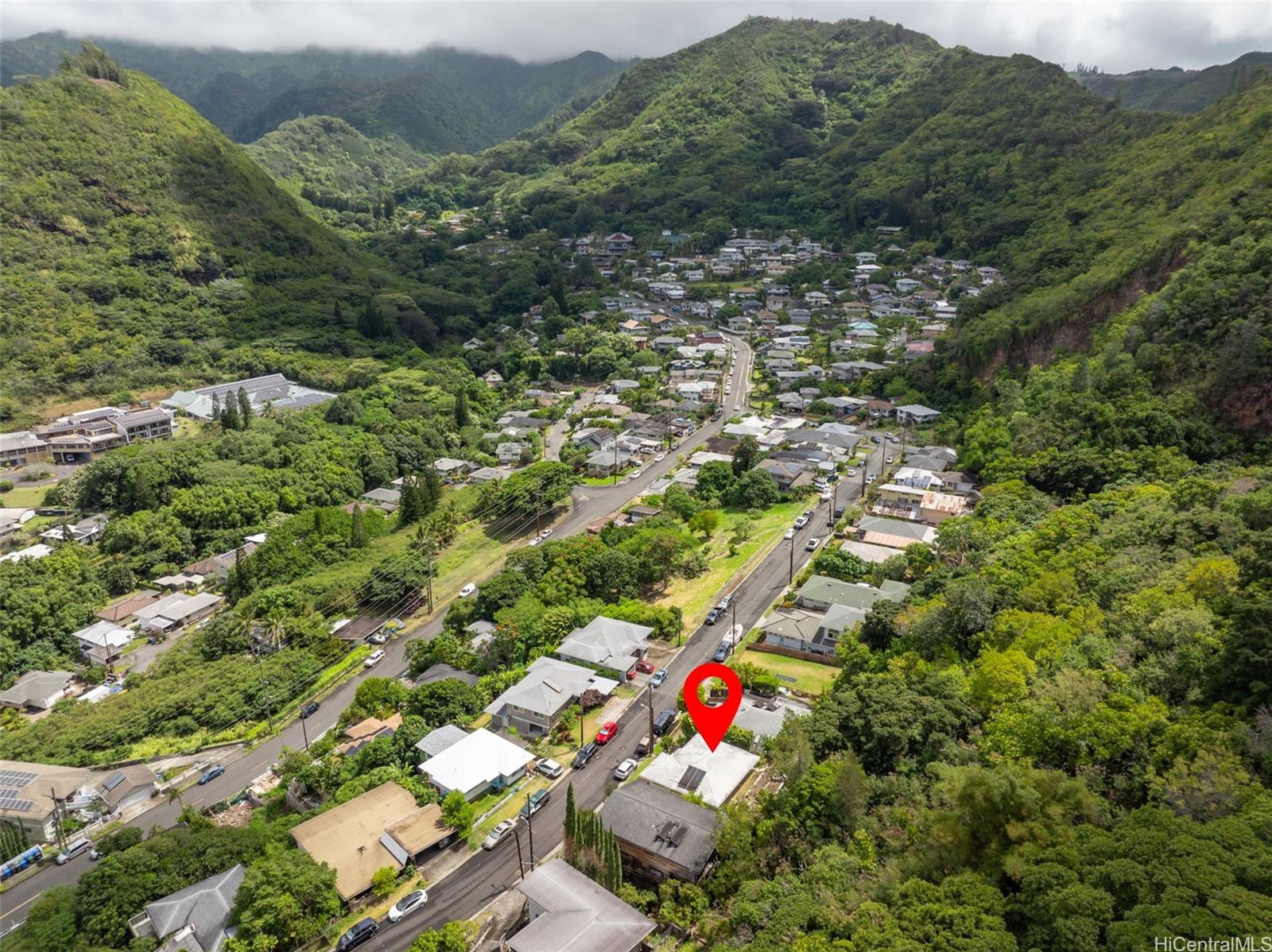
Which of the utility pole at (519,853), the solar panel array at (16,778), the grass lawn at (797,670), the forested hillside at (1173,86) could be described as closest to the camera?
the utility pole at (519,853)

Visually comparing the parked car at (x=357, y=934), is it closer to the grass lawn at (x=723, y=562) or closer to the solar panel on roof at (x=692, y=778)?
the solar panel on roof at (x=692, y=778)

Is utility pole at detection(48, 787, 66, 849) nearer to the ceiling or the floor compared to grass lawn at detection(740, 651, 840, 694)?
nearer to the floor

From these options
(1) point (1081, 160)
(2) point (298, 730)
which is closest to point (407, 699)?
(2) point (298, 730)

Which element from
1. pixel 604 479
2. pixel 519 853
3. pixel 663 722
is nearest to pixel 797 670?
pixel 663 722

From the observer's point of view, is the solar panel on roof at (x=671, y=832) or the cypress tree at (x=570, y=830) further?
the solar panel on roof at (x=671, y=832)

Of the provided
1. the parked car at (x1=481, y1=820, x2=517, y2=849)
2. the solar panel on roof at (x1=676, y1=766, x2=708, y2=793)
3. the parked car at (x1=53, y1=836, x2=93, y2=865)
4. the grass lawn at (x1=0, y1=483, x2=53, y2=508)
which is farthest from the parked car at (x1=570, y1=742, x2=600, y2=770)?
the grass lawn at (x1=0, y1=483, x2=53, y2=508)

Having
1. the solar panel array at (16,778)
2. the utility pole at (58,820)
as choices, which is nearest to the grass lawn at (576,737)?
the utility pole at (58,820)

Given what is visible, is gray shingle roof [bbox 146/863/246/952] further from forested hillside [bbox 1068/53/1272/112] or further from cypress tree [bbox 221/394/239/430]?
forested hillside [bbox 1068/53/1272/112]
